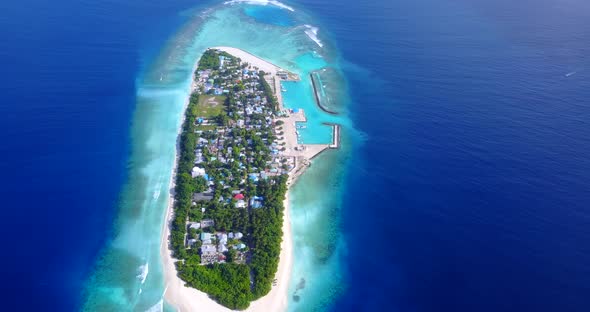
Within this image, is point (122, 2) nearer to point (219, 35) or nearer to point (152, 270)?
point (219, 35)

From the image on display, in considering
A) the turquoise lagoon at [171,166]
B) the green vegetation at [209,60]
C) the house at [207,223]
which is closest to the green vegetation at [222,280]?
the turquoise lagoon at [171,166]

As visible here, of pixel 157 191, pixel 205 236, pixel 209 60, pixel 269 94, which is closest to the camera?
pixel 205 236

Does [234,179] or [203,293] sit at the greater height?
[234,179]

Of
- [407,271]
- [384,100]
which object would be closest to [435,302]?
[407,271]

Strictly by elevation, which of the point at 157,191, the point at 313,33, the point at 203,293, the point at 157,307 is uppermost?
the point at 313,33

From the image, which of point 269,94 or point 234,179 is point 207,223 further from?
point 269,94

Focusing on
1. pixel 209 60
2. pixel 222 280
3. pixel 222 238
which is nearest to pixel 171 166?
pixel 222 238

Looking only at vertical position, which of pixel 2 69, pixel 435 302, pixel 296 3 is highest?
pixel 296 3
